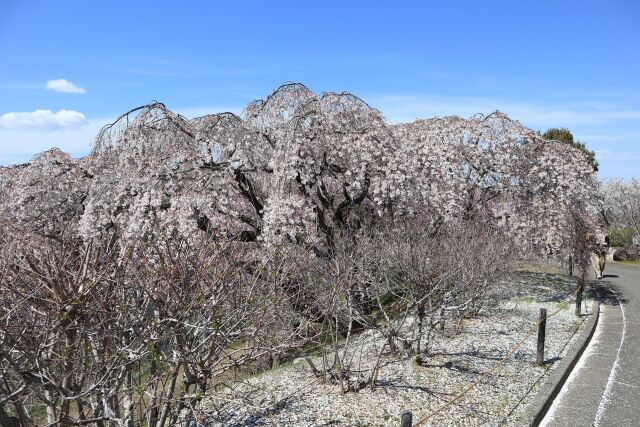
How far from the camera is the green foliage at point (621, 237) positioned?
33.6 m

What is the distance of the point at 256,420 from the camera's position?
7395mm

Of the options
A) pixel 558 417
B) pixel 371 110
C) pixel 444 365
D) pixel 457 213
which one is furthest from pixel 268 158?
pixel 558 417

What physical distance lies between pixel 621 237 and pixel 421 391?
31.8 meters

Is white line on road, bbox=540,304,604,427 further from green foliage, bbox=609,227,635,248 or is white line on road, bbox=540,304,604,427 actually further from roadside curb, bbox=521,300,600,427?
green foliage, bbox=609,227,635,248

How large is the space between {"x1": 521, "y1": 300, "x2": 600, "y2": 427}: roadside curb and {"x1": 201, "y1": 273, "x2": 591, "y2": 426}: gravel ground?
0.50 ft

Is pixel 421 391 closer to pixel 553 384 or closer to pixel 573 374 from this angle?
pixel 553 384

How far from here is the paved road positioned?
7.39 meters

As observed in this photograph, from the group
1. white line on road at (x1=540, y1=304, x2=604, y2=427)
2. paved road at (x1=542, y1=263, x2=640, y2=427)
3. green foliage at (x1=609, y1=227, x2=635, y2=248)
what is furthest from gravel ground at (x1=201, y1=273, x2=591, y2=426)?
green foliage at (x1=609, y1=227, x2=635, y2=248)

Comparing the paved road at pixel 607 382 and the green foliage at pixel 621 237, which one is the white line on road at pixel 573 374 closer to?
the paved road at pixel 607 382

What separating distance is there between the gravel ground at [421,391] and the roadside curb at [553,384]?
154 mm

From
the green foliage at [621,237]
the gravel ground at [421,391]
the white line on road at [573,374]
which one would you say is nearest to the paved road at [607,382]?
the white line on road at [573,374]

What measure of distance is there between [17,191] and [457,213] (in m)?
13.1

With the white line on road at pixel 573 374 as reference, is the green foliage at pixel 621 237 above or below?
above

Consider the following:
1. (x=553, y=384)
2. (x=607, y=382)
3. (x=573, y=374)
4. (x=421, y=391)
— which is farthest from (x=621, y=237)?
(x=421, y=391)
